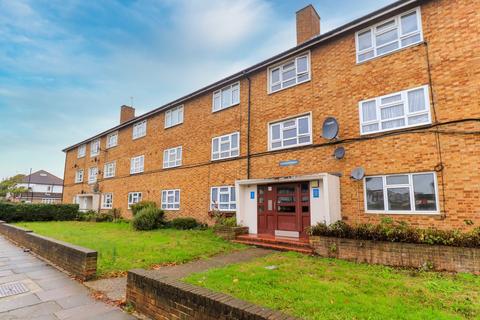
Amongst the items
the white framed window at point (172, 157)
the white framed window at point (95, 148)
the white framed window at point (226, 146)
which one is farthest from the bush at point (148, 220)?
the white framed window at point (95, 148)

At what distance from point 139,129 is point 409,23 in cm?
1851

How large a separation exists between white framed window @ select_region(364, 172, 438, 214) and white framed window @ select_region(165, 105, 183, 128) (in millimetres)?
12314

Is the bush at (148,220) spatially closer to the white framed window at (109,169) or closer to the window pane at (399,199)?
the white framed window at (109,169)

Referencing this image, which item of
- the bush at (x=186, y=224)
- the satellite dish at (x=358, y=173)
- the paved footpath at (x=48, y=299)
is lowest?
the paved footpath at (x=48, y=299)

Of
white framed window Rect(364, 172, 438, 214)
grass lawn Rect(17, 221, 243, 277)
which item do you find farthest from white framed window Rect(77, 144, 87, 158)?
white framed window Rect(364, 172, 438, 214)

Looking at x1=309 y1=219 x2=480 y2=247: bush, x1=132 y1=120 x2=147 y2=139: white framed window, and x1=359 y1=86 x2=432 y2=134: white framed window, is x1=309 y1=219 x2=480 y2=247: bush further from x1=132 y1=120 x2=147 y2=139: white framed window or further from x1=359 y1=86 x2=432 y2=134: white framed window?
x1=132 y1=120 x2=147 y2=139: white framed window

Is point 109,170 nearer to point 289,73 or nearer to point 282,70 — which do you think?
point 282,70

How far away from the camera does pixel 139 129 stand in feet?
69.3

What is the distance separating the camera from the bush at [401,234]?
6.19 metres

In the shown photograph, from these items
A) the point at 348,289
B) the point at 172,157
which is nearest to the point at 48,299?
the point at 348,289

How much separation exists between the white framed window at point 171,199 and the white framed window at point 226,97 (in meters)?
5.79

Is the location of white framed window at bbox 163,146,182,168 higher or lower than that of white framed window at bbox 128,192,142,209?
higher

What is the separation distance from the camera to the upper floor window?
23.5 m

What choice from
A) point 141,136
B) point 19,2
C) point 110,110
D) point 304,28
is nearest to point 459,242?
point 304,28
